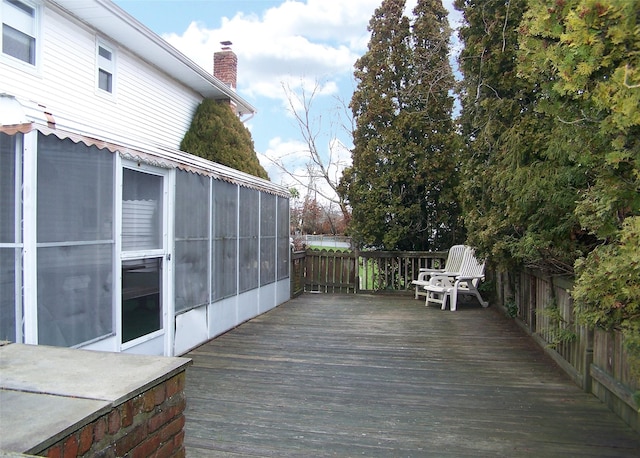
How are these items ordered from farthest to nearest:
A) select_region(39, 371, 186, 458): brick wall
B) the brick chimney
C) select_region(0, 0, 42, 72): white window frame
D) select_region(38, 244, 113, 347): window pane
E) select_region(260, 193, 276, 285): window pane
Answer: the brick chimney
select_region(260, 193, 276, 285): window pane
select_region(0, 0, 42, 72): white window frame
select_region(38, 244, 113, 347): window pane
select_region(39, 371, 186, 458): brick wall

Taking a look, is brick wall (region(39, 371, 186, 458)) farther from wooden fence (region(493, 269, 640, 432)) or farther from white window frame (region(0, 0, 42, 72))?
white window frame (region(0, 0, 42, 72))

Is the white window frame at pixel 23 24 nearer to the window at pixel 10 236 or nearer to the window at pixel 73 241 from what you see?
the window at pixel 73 241

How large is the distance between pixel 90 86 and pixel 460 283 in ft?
24.5

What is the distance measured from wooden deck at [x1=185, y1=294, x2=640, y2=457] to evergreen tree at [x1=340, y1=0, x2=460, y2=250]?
3802mm

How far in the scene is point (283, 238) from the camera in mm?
8734

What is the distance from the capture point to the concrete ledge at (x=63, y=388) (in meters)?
1.29

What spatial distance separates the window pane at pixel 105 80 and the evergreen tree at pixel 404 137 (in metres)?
4.98

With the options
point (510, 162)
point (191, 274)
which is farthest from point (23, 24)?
point (510, 162)

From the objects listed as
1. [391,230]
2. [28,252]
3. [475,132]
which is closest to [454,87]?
[475,132]

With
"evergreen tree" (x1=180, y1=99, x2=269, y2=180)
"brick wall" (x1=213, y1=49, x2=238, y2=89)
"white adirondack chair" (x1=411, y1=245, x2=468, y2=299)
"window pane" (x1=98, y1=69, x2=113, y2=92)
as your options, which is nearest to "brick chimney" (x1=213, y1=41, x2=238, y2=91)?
"brick wall" (x1=213, y1=49, x2=238, y2=89)

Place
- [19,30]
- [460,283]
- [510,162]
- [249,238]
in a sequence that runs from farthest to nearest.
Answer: [460,283] → [249,238] → [19,30] → [510,162]

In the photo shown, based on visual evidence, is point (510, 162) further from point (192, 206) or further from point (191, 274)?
point (191, 274)

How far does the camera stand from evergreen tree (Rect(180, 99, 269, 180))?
34.9 feet

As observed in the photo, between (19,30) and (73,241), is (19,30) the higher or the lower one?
the higher one
